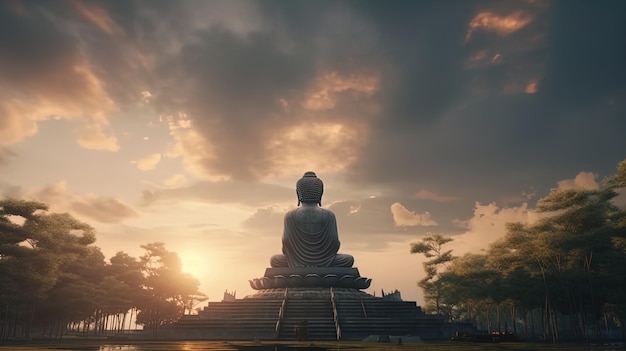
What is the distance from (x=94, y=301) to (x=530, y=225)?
3528 centimetres

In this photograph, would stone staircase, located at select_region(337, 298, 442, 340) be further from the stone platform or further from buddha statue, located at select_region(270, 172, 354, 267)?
buddha statue, located at select_region(270, 172, 354, 267)

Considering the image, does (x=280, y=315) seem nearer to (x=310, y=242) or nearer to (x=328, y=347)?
(x=328, y=347)

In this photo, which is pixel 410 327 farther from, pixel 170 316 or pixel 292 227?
pixel 170 316

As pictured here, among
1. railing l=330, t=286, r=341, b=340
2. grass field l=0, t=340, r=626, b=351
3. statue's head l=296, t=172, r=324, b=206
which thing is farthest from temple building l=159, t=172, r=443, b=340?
grass field l=0, t=340, r=626, b=351

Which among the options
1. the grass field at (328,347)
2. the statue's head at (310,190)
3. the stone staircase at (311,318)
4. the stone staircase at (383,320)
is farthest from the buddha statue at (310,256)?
the grass field at (328,347)

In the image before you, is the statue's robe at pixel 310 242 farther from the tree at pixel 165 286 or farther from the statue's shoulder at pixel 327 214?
the tree at pixel 165 286

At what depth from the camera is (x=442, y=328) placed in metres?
30.6

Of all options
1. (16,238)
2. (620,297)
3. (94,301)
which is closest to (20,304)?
(94,301)

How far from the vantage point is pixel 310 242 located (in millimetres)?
45188

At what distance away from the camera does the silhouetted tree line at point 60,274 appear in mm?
30036

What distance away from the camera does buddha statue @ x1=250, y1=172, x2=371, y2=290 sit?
1613 inches

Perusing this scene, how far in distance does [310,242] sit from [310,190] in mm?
5909

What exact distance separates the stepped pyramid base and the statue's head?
14221mm

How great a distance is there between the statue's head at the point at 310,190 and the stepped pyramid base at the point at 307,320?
1422cm
